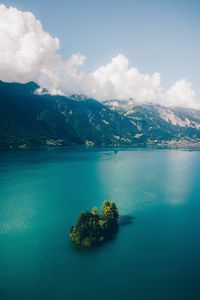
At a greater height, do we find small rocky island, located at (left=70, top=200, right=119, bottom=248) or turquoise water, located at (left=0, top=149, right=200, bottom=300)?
small rocky island, located at (left=70, top=200, right=119, bottom=248)

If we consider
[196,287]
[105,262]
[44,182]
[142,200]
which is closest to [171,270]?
[196,287]

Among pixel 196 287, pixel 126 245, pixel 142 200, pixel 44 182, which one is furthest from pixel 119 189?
pixel 196 287

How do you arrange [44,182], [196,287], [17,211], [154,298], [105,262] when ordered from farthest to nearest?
[44,182] → [17,211] → [105,262] → [196,287] → [154,298]

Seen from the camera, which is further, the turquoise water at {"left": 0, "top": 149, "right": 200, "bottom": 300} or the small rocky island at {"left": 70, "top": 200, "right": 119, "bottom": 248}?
the small rocky island at {"left": 70, "top": 200, "right": 119, "bottom": 248}

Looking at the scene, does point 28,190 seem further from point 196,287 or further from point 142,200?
point 196,287

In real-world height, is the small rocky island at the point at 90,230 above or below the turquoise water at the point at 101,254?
above

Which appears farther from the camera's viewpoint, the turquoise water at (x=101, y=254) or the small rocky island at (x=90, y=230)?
the small rocky island at (x=90, y=230)

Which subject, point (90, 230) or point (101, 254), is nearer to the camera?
point (101, 254)

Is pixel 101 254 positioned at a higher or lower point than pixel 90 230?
lower

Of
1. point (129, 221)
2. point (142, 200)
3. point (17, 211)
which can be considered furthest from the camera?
point (142, 200)

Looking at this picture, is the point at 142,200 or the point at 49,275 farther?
the point at 142,200
